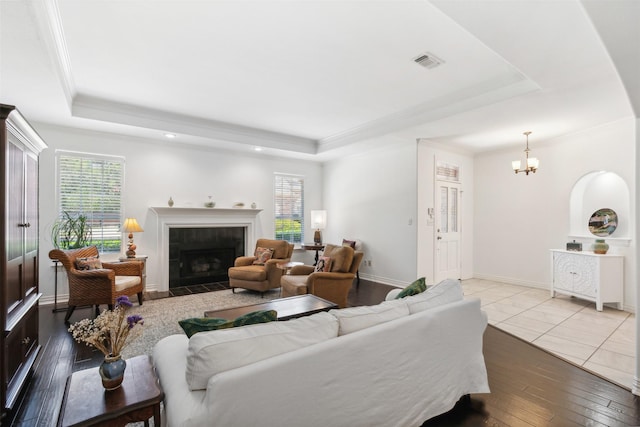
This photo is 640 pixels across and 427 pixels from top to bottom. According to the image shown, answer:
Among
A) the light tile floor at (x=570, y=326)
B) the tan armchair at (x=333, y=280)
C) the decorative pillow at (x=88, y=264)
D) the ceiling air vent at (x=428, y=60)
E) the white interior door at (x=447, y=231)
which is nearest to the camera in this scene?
the light tile floor at (x=570, y=326)

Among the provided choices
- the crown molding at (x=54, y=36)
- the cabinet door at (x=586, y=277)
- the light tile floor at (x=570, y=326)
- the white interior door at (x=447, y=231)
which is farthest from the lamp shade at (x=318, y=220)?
the crown molding at (x=54, y=36)

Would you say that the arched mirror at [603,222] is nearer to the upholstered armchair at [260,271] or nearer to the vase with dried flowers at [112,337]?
the upholstered armchair at [260,271]

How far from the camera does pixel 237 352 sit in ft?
4.30

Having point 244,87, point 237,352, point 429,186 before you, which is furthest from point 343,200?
point 237,352

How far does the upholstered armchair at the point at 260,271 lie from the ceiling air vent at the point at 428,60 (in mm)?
3452

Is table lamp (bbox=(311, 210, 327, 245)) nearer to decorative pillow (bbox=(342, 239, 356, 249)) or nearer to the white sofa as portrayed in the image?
decorative pillow (bbox=(342, 239, 356, 249))

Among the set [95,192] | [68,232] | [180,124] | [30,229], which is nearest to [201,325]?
[30,229]

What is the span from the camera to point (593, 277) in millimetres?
4434

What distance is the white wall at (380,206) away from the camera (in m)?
5.59

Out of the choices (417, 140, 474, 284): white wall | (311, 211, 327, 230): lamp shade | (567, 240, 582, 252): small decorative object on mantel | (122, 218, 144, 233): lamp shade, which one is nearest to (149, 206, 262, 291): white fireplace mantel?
(122, 218, 144, 233): lamp shade

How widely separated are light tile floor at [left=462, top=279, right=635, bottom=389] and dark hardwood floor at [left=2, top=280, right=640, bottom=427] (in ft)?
0.80

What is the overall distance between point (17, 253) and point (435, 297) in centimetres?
298

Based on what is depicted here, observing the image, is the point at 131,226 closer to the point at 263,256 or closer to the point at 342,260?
the point at 263,256

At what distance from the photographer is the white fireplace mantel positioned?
540cm
